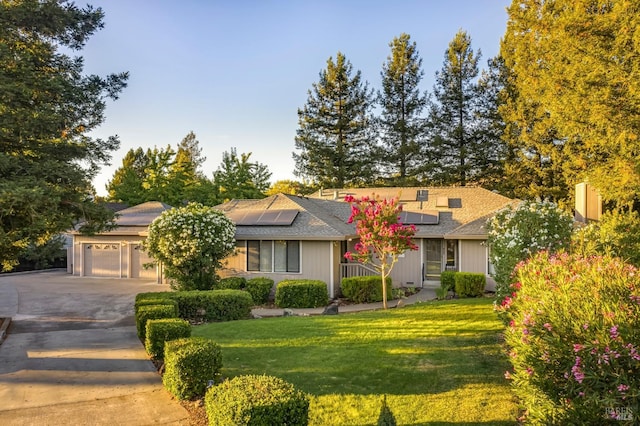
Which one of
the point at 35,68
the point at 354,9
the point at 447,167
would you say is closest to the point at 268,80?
the point at 354,9

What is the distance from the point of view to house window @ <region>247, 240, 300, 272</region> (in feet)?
52.3

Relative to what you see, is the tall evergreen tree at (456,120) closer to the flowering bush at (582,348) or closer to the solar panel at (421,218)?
the solar panel at (421,218)

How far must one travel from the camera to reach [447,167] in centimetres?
3025

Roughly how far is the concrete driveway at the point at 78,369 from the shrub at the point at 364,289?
6882 millimetres

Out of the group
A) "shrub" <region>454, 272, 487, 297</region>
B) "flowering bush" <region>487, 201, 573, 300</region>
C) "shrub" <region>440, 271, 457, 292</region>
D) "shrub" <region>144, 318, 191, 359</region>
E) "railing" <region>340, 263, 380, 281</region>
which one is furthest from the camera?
"railing" <region>340, 263, 380, 281</region>

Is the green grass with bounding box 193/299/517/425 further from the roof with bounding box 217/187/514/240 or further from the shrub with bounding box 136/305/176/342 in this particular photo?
the roof with bounding box 217/187/514/240

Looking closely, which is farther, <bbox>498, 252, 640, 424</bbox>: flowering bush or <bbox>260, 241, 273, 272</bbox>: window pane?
<bbox>260, 241, 273, 272</bbox>: window pane

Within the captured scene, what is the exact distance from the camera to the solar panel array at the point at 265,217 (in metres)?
16.5

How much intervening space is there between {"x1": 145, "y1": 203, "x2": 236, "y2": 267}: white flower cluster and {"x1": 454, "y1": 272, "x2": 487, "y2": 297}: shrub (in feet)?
26.6

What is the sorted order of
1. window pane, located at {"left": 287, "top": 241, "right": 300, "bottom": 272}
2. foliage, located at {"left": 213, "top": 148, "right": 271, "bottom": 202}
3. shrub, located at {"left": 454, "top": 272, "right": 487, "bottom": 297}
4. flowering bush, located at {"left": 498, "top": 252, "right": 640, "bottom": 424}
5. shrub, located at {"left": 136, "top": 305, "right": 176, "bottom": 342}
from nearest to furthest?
flowering bush, located at {"left": 498, "top": 252, "right": 640, "bottom": 424} → shrub, located at {"left": 136, "top": 305, "right": 176, "bottom": 342} → shrub, located at {"left": 454, "top": 272, "right": 487, "bottom": 297} → window pane, located at {"left": 287, "top": 241, "right": 300, "bottom": 272} → foliage, located at {"left": 213, "top": 148, "right": 271, "bottom": 202}

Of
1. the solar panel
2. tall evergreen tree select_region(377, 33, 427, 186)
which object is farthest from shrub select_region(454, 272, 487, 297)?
tall evergreen tree select_region(377, 33, 427, 186)

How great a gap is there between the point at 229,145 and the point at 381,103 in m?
11.9

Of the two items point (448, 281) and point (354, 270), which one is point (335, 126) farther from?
point (448, 281)

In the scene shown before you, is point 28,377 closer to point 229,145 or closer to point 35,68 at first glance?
point 35,68
